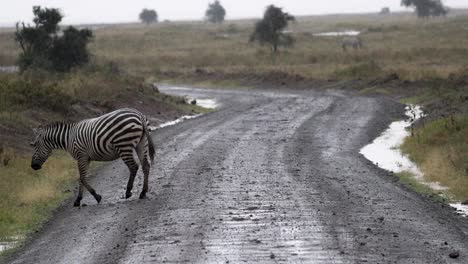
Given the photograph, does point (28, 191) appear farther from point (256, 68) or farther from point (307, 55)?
point (307, 55)

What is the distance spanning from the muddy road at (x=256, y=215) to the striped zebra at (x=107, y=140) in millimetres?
Answer: 606

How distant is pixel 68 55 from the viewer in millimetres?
47219

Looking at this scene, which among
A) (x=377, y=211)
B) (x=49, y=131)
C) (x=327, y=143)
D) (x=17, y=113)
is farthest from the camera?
(x=17, y=113)

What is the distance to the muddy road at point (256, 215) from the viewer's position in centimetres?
1175

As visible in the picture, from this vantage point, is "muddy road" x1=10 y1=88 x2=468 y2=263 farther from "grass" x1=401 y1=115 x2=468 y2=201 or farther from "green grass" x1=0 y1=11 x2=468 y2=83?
"green grass" x1=0 y1=11 x2=468 y2=83

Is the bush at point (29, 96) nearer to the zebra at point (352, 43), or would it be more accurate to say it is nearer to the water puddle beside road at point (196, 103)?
the water puddle beside road at point (196, 103)

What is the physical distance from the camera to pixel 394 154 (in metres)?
24.0

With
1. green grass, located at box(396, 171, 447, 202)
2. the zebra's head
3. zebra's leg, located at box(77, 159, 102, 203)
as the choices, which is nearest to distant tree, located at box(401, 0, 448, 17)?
green grass, located at box(396, 171, 447, 202)

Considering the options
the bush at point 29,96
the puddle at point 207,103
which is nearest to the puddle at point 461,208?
the bush at point 29,96

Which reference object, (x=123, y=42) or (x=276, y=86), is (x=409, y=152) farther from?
(x=123, y=42)

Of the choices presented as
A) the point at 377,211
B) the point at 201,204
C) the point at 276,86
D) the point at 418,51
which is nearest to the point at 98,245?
the point at 201,204

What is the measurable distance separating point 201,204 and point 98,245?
332 centimetres

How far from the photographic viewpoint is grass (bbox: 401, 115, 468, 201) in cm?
1842

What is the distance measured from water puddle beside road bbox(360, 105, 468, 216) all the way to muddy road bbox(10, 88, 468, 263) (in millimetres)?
469
